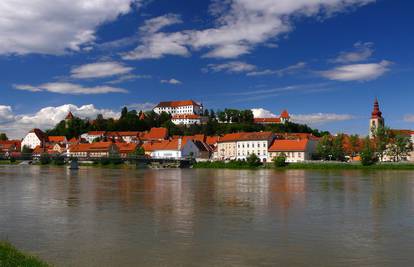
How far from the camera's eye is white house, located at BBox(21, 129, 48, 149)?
15371 centimetres

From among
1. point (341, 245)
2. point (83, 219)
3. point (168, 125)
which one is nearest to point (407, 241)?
point (341, 245)

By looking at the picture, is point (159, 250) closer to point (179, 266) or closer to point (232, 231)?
point (179, 266)

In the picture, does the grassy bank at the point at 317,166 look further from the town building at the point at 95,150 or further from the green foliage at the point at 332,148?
the town building at the point at 95,150

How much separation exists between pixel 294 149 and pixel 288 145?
2485 millimetres

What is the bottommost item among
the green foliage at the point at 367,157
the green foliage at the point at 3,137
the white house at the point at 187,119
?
the green foliage at the point at 367,157

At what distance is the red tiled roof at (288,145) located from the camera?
317 feet

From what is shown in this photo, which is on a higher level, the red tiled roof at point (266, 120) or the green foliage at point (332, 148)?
the red tiled roof at point (266, 120)

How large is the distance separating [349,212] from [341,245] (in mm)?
7434

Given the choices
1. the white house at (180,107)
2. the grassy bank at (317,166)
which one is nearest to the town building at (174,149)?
the grassy bank at (317,166)

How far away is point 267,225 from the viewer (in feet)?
58.5

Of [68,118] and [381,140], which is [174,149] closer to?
[381,140]

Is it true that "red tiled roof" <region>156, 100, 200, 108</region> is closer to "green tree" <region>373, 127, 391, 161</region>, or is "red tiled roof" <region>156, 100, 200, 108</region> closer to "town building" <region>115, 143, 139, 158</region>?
"town building" <region>115, 143, 139, 158</region>

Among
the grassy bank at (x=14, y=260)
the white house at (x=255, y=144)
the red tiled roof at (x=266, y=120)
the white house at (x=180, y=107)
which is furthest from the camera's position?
the white house at (x=180, y=107)

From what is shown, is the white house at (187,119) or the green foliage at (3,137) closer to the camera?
the white house at (187,119)
